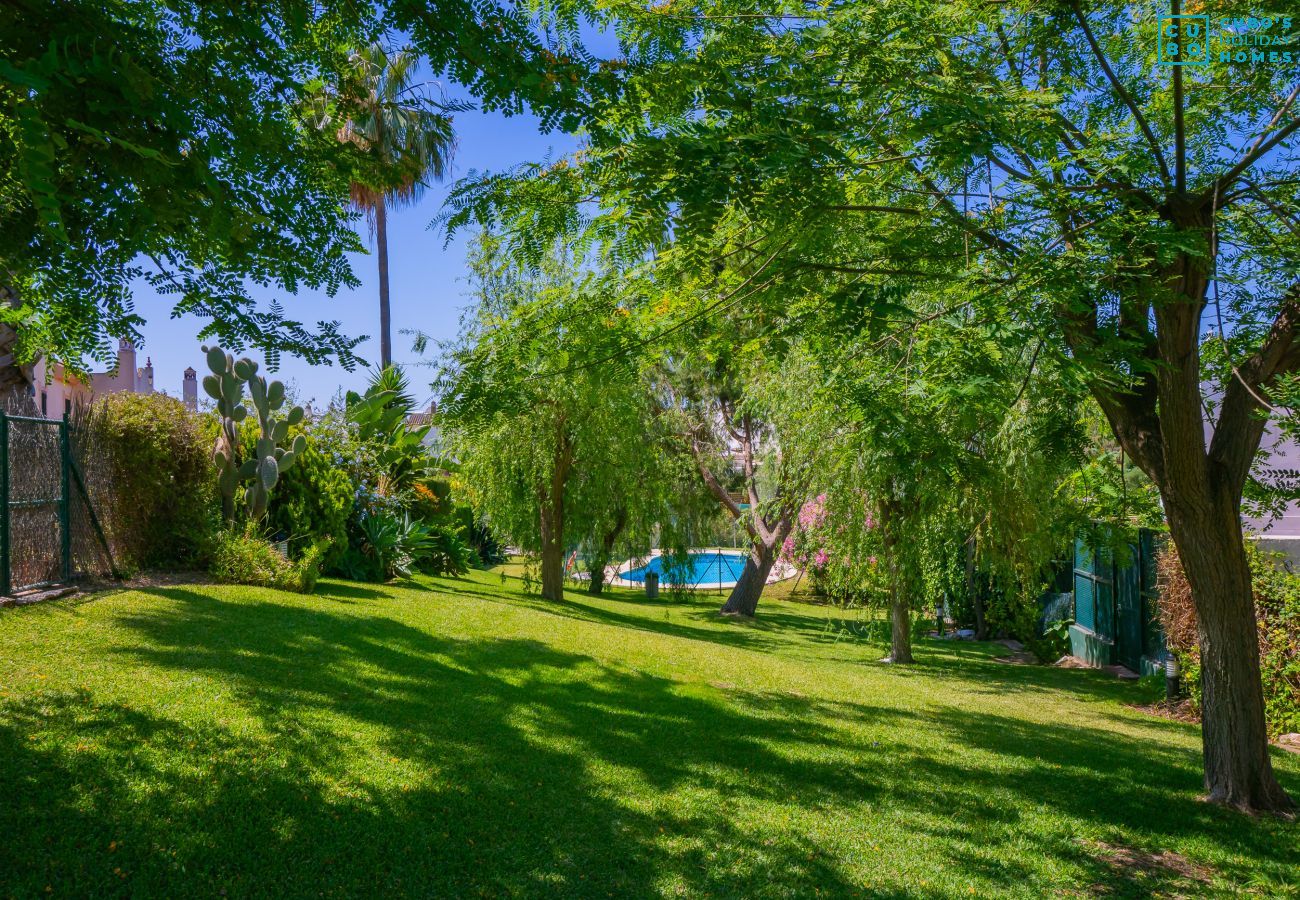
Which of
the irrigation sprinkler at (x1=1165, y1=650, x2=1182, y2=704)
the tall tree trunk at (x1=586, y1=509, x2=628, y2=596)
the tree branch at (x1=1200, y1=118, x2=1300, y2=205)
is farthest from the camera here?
the tall tree trunk at (x1=586, y1=509, x2=628, y2=596)

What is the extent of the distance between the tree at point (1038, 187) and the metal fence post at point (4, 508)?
19.1 feet

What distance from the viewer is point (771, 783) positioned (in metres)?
6.43

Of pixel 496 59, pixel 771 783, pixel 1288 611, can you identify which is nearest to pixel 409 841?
pixel 771 783

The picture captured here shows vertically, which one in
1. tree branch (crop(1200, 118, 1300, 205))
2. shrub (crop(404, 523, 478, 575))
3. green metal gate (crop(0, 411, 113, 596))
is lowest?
shrub (crop(404, 523, 478, 575))

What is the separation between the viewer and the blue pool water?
72.5 ft

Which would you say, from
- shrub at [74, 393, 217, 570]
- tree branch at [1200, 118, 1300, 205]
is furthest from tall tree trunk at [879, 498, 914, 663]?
shrub at [74, 393, 217, 570]

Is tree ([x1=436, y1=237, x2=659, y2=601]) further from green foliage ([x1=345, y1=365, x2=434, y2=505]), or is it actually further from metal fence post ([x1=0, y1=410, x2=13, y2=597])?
metal fence post ([x1=0, y1=410, x2=13, y2=597])

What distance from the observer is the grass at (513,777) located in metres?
4.39

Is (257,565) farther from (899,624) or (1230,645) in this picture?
(1230,645)

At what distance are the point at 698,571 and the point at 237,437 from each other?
68.9ft

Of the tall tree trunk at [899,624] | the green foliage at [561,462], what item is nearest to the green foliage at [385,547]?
the green foliage at [561,462]

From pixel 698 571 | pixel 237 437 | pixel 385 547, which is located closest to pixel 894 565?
pixel 385 547

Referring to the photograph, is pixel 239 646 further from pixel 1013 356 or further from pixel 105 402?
pixel 1013 356

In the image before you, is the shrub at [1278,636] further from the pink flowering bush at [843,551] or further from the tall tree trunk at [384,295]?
the tall tree trunk at [384,295]
